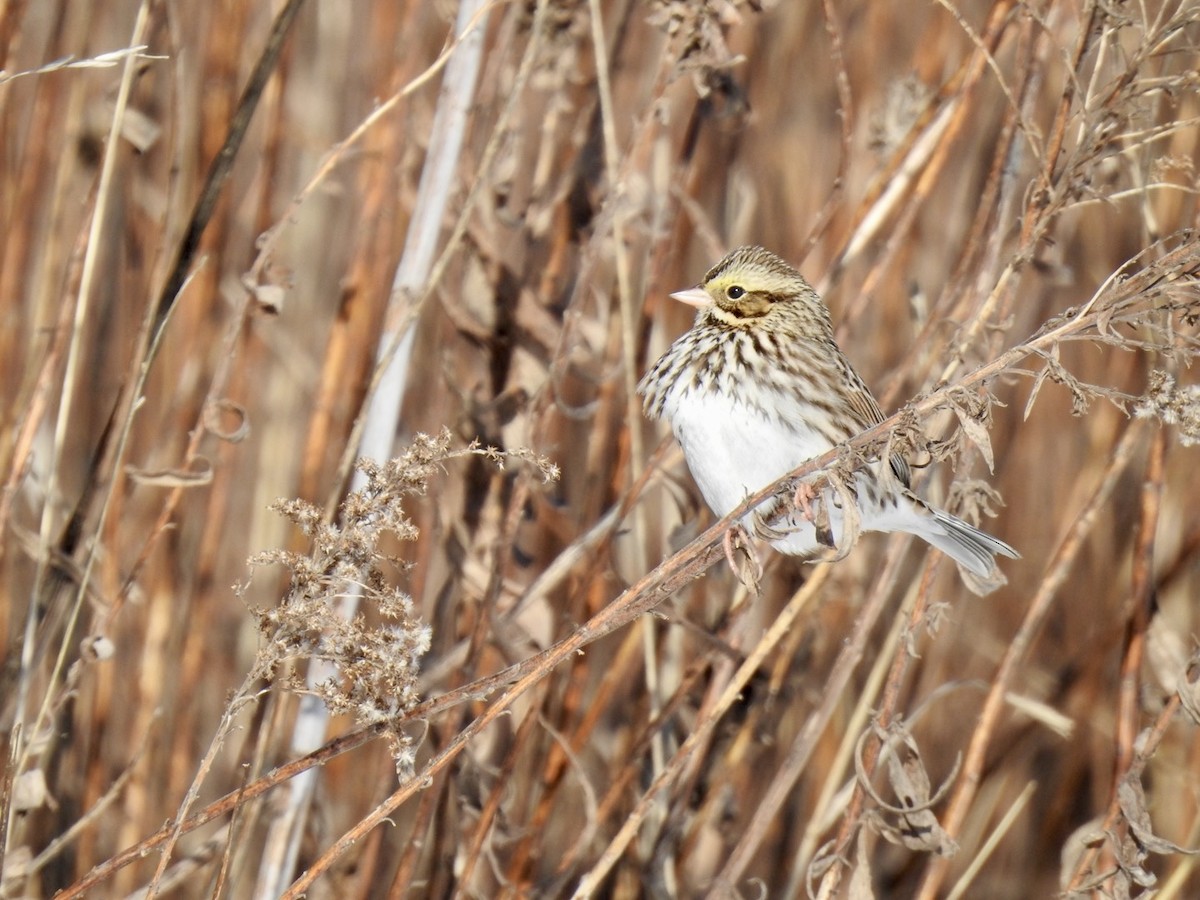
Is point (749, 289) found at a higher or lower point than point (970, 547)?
higher

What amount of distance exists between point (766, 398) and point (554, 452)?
685 millimetres

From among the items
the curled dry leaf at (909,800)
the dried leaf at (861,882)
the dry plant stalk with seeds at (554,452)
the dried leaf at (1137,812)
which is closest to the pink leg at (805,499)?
the dry plant stalk with seeds at (554,452)

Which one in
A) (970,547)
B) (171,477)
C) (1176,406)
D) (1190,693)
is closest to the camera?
(1176,406)

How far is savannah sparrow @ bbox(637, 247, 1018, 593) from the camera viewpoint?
6.49 feet

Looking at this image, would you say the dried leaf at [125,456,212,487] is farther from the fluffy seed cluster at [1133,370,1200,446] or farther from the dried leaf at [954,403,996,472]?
the fluffy seed cluster at [1133,370,1200,446]

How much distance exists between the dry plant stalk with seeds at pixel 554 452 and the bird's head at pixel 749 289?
58 millimetres

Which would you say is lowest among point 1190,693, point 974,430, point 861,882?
point 861,882

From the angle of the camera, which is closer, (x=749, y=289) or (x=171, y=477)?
(x=171, y=477)

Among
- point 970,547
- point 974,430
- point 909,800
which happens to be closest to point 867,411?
point 970,547

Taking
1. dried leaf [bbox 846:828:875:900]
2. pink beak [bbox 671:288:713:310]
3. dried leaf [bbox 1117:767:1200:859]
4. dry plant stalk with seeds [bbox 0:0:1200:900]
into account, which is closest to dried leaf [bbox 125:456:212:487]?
dry plant stalk with seeds [bbox 0:0:1200:900]

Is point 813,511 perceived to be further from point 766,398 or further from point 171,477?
point 171,477

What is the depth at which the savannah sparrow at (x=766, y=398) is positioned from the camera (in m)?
1.98

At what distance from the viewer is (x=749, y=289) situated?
7.00 ft

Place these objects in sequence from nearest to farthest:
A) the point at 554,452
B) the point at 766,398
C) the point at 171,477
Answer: the point at 171,477, the point at 766,398, the point at 554,452
